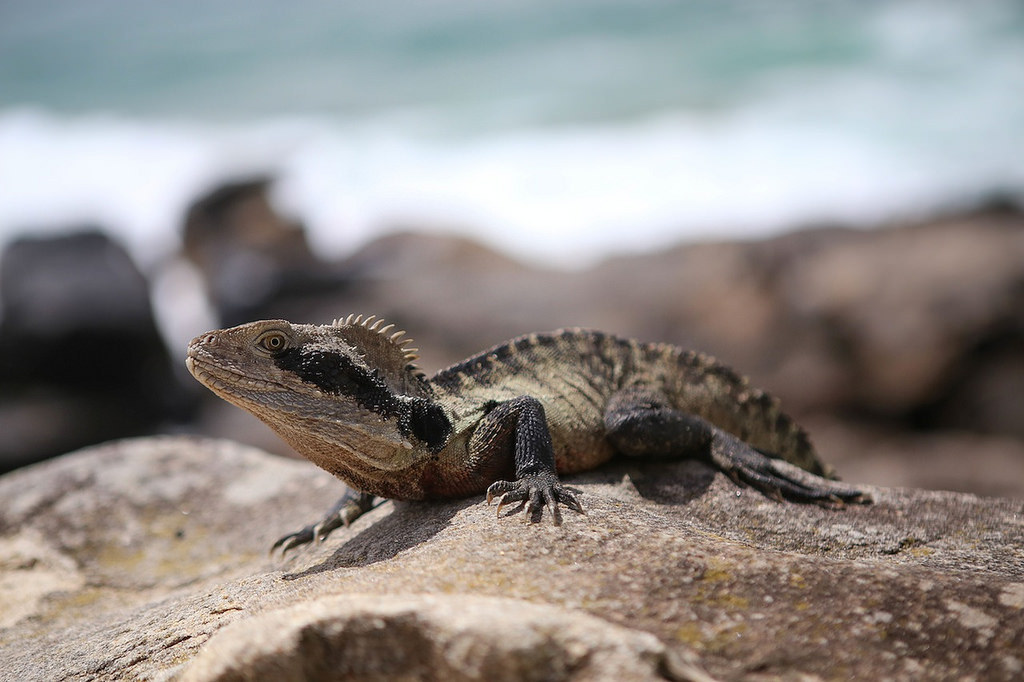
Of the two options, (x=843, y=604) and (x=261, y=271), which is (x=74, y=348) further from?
(x=843, y=604)

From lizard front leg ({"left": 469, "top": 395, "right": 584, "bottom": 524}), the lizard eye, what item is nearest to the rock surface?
lizard front leg ({"left": 469, "top": 395, "right": 584, "bottom": 524})

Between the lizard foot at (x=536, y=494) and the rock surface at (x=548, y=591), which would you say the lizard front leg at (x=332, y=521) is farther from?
the lizard foot at (x=536, y=494)

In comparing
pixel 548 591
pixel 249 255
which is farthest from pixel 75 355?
pixel 548 591

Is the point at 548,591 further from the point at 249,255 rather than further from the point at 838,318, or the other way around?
the point at 249,255

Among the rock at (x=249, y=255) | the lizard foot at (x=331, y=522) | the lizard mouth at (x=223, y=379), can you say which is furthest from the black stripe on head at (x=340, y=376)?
the rock at (x=249, y=255)

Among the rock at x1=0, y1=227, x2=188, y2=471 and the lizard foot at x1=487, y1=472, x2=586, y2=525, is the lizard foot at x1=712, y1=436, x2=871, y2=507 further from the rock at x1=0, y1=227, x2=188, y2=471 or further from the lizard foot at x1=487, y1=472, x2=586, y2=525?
the rock at x1=0, y1=227, x2=188, y2=471

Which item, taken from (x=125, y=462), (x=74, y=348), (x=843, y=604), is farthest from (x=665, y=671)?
(x=74, y=348)
